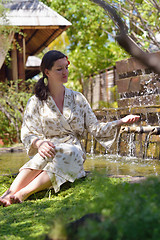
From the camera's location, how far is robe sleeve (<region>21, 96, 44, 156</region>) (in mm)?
3160

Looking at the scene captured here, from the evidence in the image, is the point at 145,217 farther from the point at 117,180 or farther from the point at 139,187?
the point at 117,180

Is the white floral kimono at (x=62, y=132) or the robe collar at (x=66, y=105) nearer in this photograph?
the white floral kimono at (x=62, y=132)

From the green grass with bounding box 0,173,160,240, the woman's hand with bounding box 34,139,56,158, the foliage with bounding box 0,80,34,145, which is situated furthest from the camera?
the foliage with bounding box 0,80,34,145

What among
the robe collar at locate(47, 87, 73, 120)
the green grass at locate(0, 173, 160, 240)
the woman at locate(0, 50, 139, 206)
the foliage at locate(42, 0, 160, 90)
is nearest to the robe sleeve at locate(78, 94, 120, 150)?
the woman at locate(0, 50, 139, 206)

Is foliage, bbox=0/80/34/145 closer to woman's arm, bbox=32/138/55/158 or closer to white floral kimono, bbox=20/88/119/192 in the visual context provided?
white floral kimono, bbox=20/88/119/192

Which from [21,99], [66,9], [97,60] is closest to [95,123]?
[21,99]

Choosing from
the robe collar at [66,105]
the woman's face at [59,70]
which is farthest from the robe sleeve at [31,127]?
the woman's face at [59,70]

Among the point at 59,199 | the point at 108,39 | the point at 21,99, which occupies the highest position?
the point at 108,39

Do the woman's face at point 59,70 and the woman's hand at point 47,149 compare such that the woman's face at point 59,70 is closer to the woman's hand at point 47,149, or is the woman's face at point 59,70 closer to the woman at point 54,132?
the woman at point 54,132

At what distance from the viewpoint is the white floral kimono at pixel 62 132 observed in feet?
9.69

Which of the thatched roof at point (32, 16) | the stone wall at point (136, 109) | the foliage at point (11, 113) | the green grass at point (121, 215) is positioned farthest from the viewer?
the thatched roof at point (32, 16)

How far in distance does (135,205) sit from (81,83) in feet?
50.7

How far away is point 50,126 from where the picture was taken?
3197 millimetres

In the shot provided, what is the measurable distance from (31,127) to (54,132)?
0.22m
